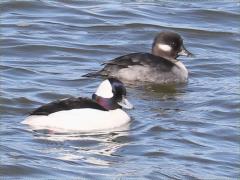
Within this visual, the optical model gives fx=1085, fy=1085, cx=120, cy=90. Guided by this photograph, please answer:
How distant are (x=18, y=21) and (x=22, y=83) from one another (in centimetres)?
451

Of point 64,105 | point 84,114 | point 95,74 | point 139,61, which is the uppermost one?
point 64,105

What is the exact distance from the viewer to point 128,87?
53.5 ft

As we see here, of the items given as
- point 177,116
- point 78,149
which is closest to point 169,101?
point 177,116

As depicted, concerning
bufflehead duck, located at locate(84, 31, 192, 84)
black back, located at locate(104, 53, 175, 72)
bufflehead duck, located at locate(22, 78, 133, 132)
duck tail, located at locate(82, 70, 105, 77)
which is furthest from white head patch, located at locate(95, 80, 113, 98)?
black back, located at locate(104, 53, 175, 72)

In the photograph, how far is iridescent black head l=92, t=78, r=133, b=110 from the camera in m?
13.5

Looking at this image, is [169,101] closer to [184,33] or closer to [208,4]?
[184,33]

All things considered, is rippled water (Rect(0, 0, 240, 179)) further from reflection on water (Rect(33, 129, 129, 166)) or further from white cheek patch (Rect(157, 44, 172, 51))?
white cheek patch (Rect(157, 44, 172, 51))

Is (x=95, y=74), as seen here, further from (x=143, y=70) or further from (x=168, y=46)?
(x=168, y=46)

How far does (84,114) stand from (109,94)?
0.67m

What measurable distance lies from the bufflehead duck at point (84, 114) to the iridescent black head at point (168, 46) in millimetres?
3843

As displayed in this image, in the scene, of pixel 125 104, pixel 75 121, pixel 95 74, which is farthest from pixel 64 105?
pixel 95 74

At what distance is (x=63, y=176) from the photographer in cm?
1105

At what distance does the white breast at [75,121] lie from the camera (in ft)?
42.1

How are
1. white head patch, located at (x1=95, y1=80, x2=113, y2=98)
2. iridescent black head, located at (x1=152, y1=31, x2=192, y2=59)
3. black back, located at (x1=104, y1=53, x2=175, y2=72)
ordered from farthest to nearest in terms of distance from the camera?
iridescent black head, located at (x1=152, y1=31, x2=192, y2=59), black back, located at (x1=104, y1=53, x2=175, y2=72), white head patch, located at (x1=95, y1=80, x2=113, y2=98)
